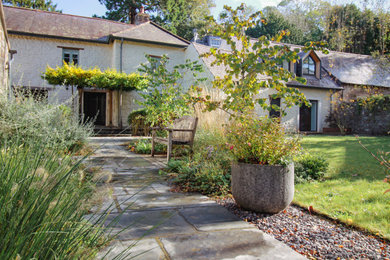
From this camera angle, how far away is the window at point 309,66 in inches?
628

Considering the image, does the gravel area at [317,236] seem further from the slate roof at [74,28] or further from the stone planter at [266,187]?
the slate roof at [74,28]

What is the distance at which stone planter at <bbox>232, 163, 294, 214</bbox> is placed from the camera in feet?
8.03

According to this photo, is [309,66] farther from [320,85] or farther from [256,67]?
[256,67]

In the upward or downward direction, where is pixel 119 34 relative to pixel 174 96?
upward

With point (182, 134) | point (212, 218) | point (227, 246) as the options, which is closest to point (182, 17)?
point (182, 134)

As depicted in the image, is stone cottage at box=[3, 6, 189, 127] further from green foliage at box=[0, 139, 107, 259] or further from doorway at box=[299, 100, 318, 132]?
green foliage at box=[0, 139, 107, 259]

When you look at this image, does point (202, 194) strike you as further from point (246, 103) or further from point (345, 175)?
point (345, 175)

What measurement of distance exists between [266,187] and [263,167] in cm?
18

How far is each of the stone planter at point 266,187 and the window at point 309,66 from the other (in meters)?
14.9

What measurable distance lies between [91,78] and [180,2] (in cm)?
1403

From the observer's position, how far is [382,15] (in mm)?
9656

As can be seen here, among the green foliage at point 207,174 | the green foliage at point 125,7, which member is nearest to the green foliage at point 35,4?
the green foliage at point 125,7

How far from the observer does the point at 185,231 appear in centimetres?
204

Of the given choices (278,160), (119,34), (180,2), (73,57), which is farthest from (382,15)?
(180,2)
